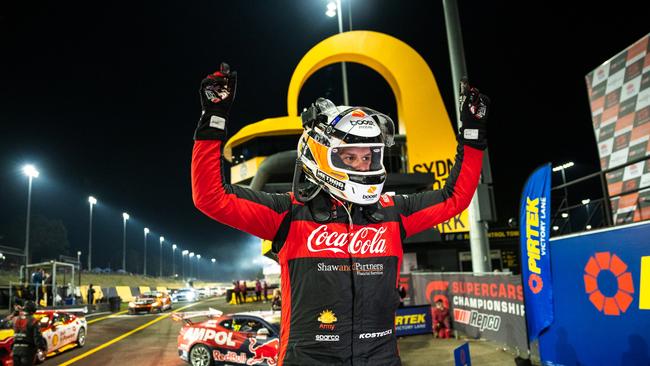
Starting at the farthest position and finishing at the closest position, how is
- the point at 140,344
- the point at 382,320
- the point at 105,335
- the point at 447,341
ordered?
the point at 105,335 → the point at 140,344 → the point at 447,341 → the point at 382,320

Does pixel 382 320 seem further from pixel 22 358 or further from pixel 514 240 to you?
pixel 514 240

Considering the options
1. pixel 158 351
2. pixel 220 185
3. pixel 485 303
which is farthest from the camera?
pixel 158 351

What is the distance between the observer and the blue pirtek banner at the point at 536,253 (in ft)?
26.5

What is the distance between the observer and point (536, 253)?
8.26 meters

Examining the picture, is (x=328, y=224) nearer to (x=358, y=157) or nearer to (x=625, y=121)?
(x=358, y=157)

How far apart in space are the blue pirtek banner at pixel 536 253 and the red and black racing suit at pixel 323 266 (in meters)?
6.27

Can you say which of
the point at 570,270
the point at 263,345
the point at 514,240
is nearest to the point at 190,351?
the point at 263,345

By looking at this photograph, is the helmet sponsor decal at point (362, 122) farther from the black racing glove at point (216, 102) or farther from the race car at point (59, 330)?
the race car at point (59, 330)

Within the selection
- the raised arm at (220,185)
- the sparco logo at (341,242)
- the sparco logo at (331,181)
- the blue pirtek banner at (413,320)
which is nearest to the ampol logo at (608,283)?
the sparco logo at (341,242)

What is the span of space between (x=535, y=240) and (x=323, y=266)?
22.6 feet

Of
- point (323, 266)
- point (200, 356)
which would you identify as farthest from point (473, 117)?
point (200, 356)

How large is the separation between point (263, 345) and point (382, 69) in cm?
1363

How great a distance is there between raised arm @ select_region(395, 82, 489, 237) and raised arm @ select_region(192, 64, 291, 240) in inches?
33.0

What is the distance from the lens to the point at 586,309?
761cm
